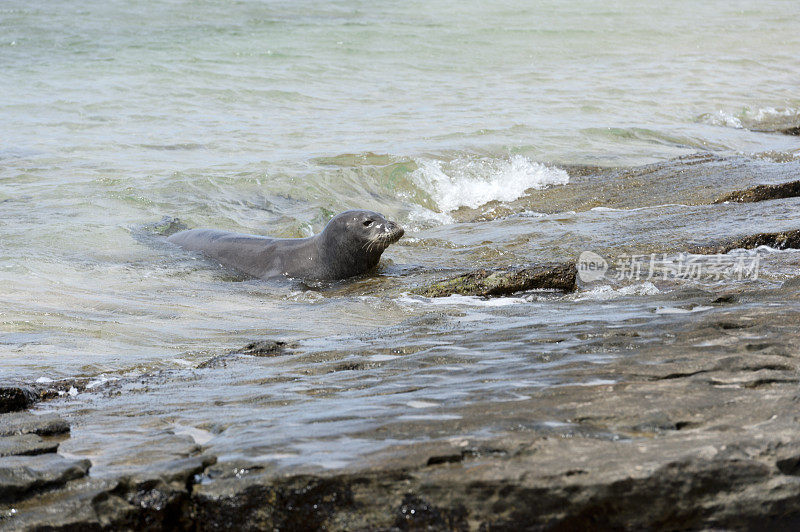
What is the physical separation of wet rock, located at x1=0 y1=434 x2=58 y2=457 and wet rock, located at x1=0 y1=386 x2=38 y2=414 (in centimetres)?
86

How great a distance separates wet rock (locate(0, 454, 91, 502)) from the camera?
246 centimetres

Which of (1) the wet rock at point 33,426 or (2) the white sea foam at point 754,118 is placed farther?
(2) the white sea foam at point 754,118

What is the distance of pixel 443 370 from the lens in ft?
11.9

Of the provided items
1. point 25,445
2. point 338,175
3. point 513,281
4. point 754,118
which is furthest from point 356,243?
point 754,118

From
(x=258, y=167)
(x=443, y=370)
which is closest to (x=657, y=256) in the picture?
(x=443, y=370)

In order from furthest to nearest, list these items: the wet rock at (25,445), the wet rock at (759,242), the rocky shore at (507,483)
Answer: the wet rock at (759,242) → the wet rock at (25,445) → the rocky shore at (507,483)

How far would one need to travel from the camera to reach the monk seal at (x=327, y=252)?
809 cm

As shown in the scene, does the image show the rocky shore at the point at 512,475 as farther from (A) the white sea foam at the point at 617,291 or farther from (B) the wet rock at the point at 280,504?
(A) the white sea foam at the point at 617,291

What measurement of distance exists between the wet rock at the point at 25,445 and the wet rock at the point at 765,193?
6956 mm

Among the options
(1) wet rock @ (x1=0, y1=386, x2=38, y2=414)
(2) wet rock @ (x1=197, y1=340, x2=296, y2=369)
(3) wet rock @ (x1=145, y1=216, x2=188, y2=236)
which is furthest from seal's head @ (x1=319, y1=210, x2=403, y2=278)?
(1) wet rock @ (x1=0, y1=386, x2=38, y2=414)

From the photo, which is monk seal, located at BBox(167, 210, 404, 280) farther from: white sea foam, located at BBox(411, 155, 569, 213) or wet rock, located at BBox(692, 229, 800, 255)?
white sea foam, located at BBox(411, 155, 569, 213)

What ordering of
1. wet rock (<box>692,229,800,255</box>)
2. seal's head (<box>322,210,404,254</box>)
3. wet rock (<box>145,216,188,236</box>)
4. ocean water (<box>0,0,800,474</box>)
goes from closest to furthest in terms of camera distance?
1. ocean water (<box>0,0,800,474</box>)
2. wet rock (<box>692,229,800,255</box>)
3. seal's head (<box>322,210,404,254</box>)
4. wet rock (<box>145,216,188,236</box>)

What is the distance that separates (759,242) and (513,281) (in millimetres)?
1848

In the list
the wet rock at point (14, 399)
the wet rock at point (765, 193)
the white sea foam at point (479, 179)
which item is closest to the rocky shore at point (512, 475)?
the wet rock at point (14, 399)
